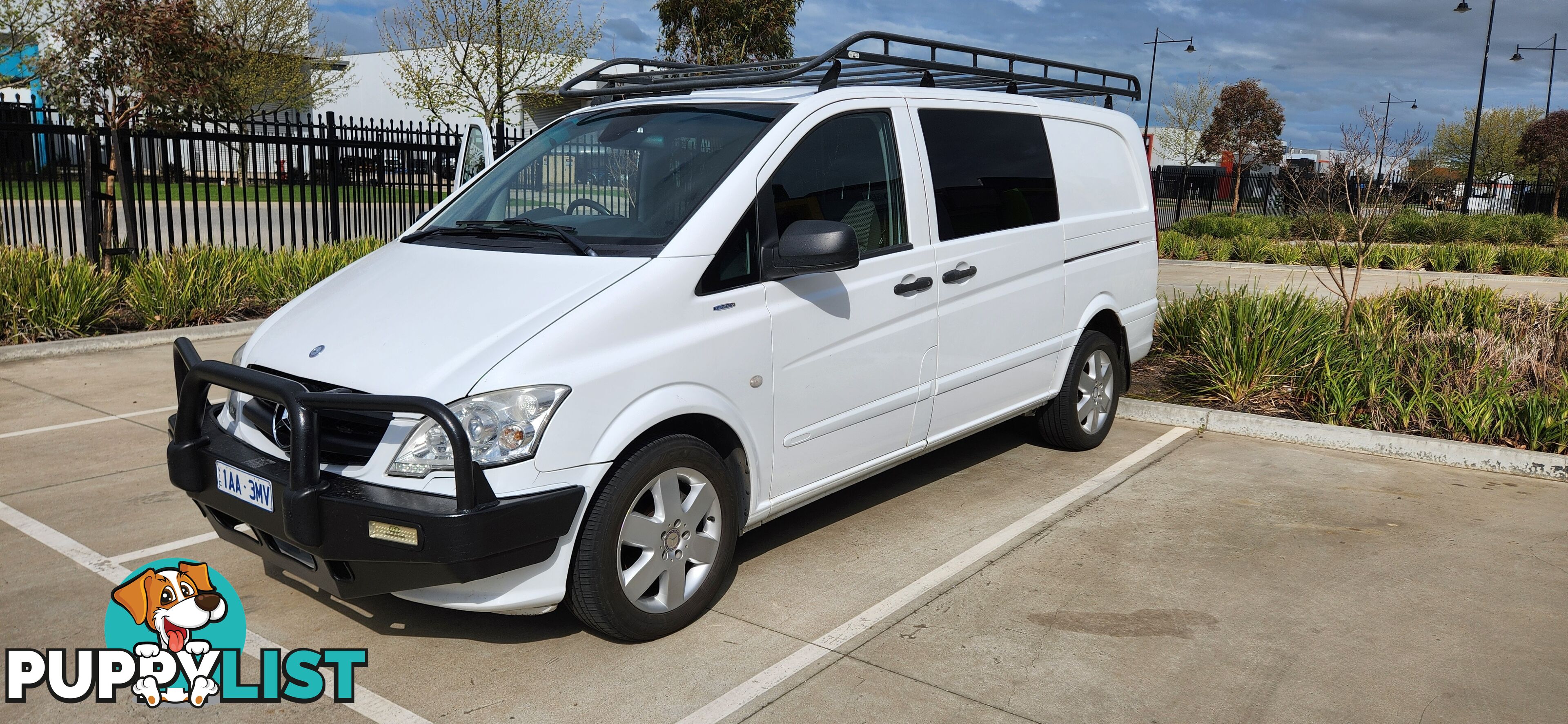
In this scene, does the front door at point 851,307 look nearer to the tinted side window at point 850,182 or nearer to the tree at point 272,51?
the tinted side window at point 850,182

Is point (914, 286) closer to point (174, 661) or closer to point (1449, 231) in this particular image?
point (174, 661)

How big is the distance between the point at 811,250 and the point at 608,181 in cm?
99

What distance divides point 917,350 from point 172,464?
2.87 m

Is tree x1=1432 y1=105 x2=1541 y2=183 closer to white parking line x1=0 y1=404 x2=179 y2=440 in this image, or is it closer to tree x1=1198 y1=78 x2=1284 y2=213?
tree x1=1198 y1=78 x2=1284 y2=213

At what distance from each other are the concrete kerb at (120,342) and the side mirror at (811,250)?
19.0ft

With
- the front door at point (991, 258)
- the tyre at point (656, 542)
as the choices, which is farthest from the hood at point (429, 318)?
the front door at point (991, 258)

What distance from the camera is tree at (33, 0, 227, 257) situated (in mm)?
10422

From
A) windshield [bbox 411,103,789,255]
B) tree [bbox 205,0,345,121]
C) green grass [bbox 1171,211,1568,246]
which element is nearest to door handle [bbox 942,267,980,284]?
windshield [bbox 411,103,789,255]

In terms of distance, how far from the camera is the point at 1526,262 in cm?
1792

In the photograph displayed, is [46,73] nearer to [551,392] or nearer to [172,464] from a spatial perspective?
[172,464]

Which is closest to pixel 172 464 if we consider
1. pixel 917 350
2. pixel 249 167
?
pixel 917 350

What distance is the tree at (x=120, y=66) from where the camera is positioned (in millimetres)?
10422

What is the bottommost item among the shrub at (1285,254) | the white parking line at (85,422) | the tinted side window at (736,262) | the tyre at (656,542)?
the white parking line at (85,422)

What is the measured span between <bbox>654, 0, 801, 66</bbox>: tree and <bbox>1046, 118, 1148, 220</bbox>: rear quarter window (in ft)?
63.9
